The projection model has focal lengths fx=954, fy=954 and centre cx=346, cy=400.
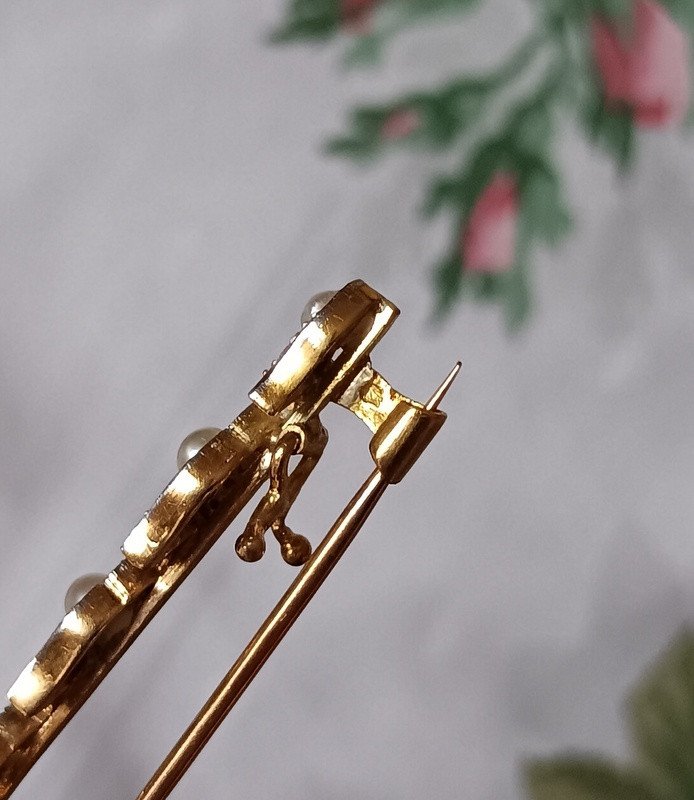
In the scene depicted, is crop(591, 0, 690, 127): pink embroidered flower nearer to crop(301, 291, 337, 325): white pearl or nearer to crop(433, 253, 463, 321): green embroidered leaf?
crop(433, 253, 463, 321): green embroidered leaf

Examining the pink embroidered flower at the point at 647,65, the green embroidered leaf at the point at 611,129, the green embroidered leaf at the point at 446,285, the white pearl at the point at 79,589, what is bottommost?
the white pearl at the point at 79,589

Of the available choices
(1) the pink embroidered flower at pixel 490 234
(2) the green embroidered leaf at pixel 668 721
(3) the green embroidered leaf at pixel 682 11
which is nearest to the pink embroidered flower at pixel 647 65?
(3) the green embroidered leaf at pixel 682 11

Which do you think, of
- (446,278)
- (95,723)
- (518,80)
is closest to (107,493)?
(95,723)

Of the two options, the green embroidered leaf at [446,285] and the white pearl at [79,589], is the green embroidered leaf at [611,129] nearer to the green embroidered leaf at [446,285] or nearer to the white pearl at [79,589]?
the green embroidered leaf at [446,285]

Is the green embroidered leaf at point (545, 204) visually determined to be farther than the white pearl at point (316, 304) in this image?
Yes

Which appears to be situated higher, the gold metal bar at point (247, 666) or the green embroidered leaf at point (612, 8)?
the green embroidered leaf at point (612, 8)

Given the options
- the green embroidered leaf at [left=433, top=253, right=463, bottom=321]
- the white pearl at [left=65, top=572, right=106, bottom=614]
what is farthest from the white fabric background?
the white pearl at [left=65, top=572, right=106, bottom=614]
